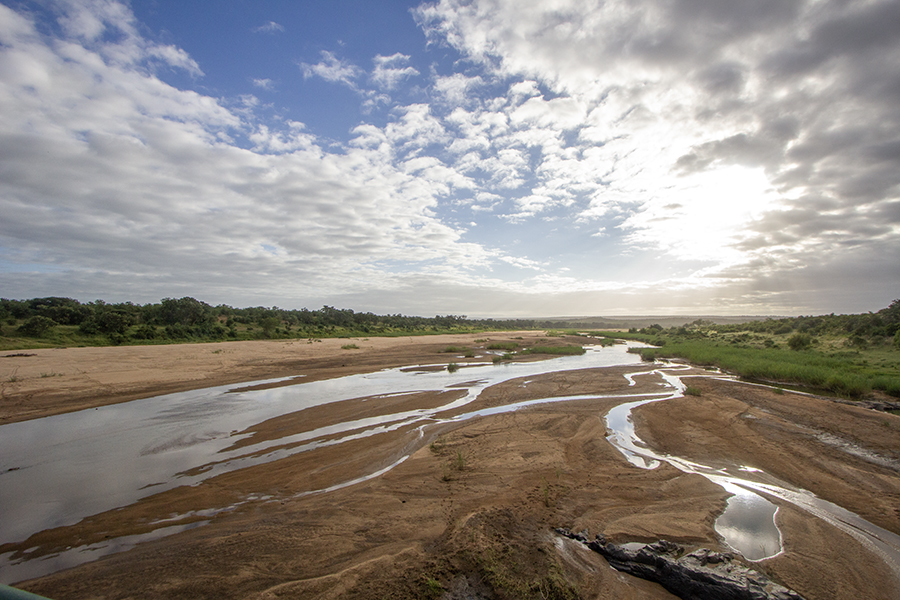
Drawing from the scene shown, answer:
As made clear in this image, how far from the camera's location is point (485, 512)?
254 inches

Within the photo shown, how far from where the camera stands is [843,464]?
9.33 m

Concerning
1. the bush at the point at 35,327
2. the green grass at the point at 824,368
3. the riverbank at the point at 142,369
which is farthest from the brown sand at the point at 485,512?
the bush at the point at 35,327

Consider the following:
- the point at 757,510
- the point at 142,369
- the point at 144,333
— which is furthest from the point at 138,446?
the point at 144,333

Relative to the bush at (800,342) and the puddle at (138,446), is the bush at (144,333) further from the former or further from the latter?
the bush at (800,342)

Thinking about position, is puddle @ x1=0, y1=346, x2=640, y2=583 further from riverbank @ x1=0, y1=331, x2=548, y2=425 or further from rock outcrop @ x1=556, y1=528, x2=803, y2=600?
rock outcrop @ x1=556, y1=528, x2=803, y2=600

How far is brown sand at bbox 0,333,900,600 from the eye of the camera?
16.0 feet

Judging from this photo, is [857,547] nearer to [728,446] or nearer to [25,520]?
[728,446]

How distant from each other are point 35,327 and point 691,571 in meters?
45.0

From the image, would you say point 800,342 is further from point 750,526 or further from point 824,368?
point 750,526

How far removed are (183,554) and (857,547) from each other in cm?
1061

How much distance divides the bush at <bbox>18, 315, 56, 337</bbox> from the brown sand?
23056mm

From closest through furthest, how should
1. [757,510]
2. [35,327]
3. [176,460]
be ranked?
[757,510]
[176,460]
[35,327]

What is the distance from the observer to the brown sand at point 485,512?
4863 millimetres

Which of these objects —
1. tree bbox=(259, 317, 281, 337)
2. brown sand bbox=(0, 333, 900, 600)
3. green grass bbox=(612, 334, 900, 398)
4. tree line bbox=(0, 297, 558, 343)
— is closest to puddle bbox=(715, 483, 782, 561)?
brown sand bbox=(0, 333, 900, 600)
